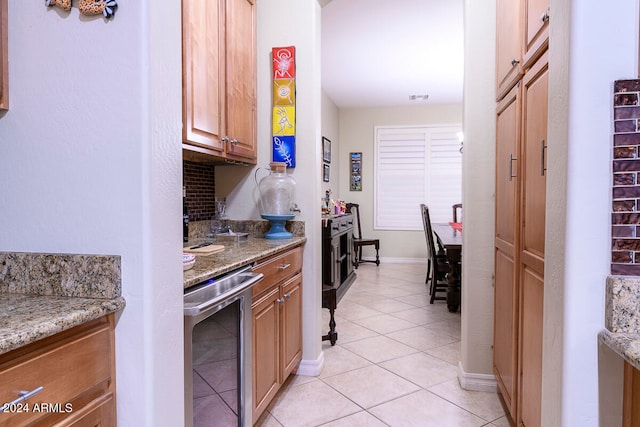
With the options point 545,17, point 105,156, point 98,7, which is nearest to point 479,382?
point 545,17

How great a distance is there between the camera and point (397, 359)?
2773mm

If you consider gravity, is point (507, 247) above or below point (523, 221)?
below

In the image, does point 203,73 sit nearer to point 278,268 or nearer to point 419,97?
point 278,268

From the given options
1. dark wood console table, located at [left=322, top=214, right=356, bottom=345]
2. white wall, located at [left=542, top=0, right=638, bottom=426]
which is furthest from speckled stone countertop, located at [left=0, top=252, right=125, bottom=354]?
dark wood console table, located at [left=322, top=214, right=356, bottom=345]

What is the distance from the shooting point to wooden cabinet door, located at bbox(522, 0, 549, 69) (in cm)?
129

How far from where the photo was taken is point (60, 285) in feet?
3.19

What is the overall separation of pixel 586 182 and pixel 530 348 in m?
0.87

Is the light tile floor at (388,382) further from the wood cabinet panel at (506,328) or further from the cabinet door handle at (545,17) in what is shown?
the cabinet door handle at (545,17)

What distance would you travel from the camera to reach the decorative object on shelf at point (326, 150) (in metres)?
5.69

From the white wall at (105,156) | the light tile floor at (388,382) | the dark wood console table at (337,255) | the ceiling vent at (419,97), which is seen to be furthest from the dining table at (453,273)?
the white wall at (105,156)

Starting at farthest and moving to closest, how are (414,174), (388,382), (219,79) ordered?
(414,174) < (388,382) < (219,79)

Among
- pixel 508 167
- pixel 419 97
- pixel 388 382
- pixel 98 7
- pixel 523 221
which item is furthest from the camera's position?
pixel 419 97

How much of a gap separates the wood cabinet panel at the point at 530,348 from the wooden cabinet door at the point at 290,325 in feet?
3.84

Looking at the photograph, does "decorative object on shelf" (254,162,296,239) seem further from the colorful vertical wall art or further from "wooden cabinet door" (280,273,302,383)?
"wooden cabinet door" (280,273,302,383)
